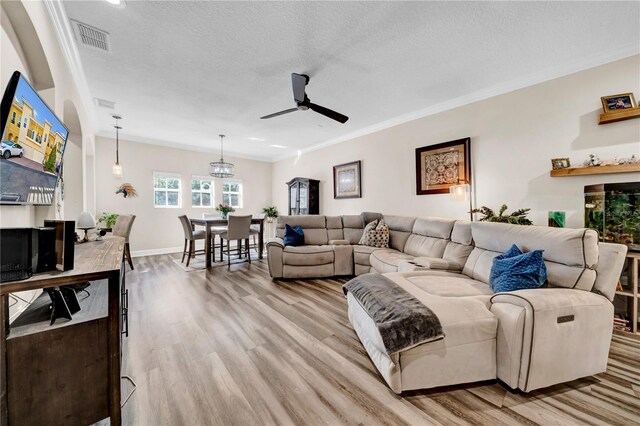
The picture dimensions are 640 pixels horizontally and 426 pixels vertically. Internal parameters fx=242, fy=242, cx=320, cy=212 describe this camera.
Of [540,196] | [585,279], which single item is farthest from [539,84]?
[585,279]

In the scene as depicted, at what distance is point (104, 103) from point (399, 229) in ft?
16.6

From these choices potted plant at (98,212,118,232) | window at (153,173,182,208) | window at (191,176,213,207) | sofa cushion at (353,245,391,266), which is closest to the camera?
sofa cushion at (353,245,391,266)

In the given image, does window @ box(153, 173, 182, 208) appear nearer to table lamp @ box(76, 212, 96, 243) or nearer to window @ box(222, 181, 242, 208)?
window @ box(222, 181, 242, 208)

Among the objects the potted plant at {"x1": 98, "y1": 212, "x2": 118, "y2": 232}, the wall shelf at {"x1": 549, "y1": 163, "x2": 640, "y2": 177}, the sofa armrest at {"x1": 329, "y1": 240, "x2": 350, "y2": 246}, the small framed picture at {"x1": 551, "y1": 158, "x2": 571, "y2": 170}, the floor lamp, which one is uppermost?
the small framed picture at {"x1": 551, "y1": 158, "x2": 571, "y2": 170}

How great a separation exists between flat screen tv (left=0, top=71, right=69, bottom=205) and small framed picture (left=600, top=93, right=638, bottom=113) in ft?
15.1

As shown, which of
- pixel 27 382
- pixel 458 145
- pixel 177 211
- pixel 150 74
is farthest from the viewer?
pixel 177 211

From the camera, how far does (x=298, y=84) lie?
9.20 feet

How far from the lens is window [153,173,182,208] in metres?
5.82

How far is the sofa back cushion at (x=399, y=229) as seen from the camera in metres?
3.95

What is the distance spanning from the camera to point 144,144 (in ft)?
18.5

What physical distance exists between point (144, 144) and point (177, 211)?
1.70m

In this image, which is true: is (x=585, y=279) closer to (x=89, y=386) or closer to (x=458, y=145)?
(x=458, y=145)

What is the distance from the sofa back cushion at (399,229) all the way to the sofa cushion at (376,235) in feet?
0.33

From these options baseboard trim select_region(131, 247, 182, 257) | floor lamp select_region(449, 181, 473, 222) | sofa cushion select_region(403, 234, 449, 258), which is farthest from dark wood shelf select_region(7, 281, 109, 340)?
baseboard trim select_region(131, 247, 182, 257)
